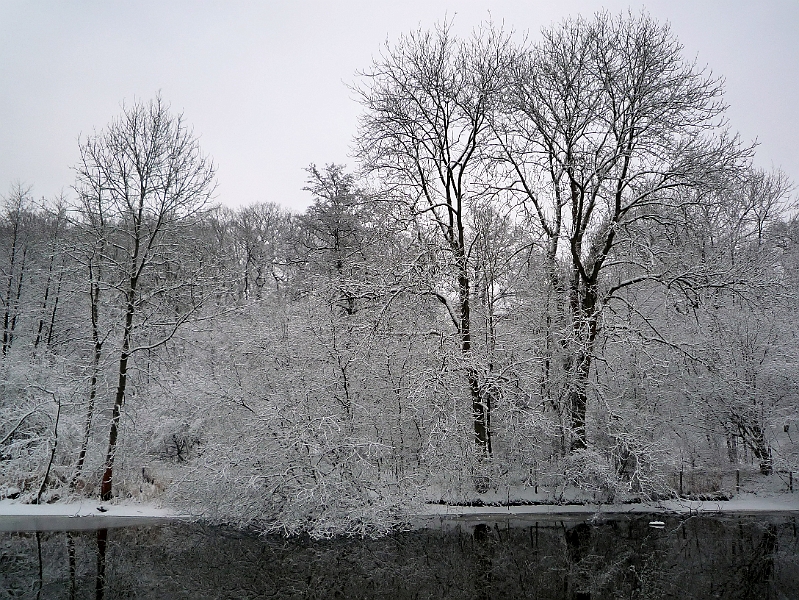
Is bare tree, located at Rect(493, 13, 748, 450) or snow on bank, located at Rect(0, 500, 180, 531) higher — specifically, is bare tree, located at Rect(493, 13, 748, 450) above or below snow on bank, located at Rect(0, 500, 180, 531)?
above

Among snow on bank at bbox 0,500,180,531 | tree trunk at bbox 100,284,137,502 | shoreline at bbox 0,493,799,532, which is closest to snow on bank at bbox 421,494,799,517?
shoreline at bbox 0,493,799,532

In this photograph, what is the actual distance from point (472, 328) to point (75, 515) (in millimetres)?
11253

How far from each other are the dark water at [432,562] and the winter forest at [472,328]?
1416 mm

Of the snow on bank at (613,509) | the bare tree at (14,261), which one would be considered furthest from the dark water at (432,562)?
the bare tree at (14,261)

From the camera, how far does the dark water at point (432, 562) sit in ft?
28.2

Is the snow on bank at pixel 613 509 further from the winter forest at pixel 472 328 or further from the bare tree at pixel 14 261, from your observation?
the bare tree at pixel 14 261

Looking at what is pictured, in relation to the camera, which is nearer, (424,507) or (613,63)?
(424,507)

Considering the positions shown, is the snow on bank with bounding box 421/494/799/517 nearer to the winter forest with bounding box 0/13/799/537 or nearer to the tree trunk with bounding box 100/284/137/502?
the winter forest with bounding box 0/13/799/537

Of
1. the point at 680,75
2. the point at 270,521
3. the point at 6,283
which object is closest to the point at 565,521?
the point at 270,521

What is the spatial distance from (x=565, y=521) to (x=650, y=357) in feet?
15.5

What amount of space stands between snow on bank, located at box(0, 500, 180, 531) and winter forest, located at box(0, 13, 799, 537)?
0.54 metres

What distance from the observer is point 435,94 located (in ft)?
53.5

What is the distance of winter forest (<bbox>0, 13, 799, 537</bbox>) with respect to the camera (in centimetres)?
1404

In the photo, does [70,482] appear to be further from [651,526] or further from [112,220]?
[651,526]
